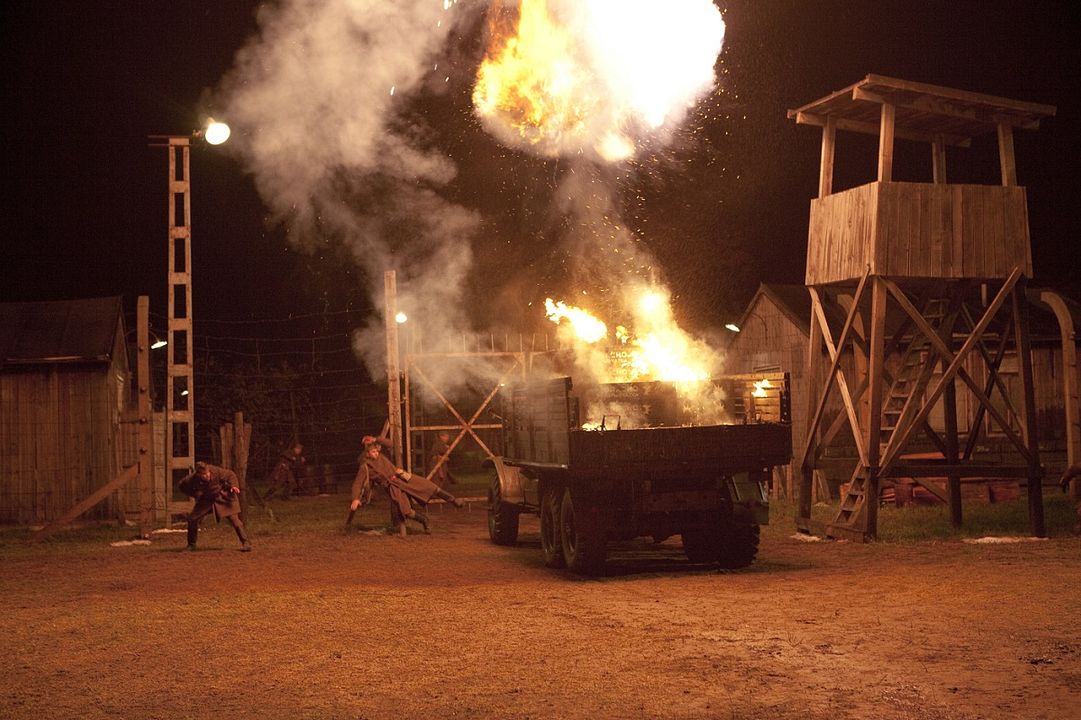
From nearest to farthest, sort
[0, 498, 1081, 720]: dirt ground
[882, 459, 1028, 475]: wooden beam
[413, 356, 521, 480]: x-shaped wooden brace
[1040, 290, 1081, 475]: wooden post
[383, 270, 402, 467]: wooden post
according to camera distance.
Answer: [0, 498, 1081, 720]: dirt ground < [882, 459, 1028, 475]: wooden beam < [383, 270, 402, 467]: wooden post < [1040, 290, 1081, 475]: wooden post < [413, 356, 521, 480]: x-shaped wooden brace

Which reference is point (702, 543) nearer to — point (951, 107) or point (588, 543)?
point (588, 543)

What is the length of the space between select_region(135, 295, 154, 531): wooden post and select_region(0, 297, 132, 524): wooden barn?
3773mm

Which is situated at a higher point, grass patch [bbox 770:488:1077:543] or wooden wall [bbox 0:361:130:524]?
wooden wall [bbox 0:361:130:524]

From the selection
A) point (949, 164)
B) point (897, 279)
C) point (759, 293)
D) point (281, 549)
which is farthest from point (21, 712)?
point (949, 164)

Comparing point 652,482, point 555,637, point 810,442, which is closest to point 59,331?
point 652,482

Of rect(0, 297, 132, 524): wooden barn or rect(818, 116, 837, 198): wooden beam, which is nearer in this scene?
rect(818, 116, 837, 198): wooden beam

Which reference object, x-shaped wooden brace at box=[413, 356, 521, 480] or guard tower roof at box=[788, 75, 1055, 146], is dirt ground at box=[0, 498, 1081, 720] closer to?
guard tower roof at box=[788, 75, 1055, 146]

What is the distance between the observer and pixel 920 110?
16969 millimetres

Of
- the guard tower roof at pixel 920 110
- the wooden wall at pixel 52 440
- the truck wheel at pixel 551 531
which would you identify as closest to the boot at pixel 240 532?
the truck wheel at pixel 551 531

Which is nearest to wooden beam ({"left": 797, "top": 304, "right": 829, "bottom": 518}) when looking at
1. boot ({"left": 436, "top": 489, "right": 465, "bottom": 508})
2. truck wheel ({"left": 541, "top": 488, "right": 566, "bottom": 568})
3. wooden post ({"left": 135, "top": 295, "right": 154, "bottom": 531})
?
truck wheel ({"left": 541, "top": 488, "right": 566, "bottom": 568})

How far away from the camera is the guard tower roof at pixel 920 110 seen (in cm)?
1653

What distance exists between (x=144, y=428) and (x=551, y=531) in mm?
7857

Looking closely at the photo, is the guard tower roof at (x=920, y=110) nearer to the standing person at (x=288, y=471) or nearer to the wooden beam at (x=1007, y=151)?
the wooden beam at (x=1007, y=151)

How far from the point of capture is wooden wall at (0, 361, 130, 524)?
22.6 meters
